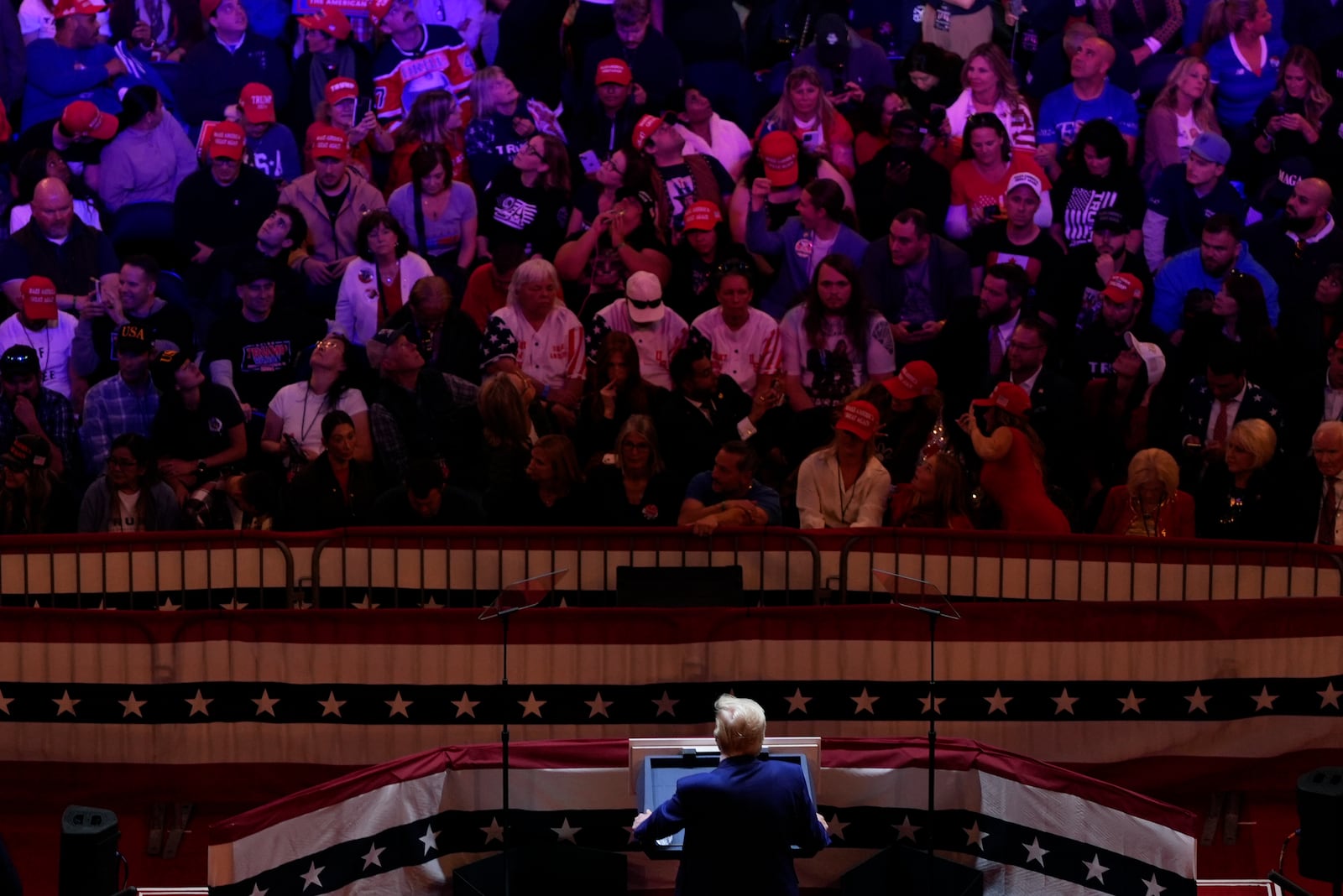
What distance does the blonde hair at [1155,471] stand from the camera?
1038 centimetres

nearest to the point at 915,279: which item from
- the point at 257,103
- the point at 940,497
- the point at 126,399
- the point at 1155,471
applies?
the point at 940,497

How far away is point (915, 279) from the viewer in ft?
43.1

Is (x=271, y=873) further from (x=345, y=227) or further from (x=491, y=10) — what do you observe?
(x=491, y=10)

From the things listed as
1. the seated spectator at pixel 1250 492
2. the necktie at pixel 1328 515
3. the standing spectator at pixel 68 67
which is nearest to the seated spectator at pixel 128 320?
the standing spectator at pixel 68 67

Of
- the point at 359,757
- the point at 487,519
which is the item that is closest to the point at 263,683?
the point at 359,757

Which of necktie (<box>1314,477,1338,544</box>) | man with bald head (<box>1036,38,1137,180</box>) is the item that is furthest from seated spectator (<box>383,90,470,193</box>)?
necktie (<box>1314,477,1338,544</box>)

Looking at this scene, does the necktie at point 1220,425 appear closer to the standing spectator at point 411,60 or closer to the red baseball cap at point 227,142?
the standing spectator at point 411,60

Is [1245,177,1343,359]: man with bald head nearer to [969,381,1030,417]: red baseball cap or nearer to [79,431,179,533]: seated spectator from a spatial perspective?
[969,381,1030,417]: red baseball cap

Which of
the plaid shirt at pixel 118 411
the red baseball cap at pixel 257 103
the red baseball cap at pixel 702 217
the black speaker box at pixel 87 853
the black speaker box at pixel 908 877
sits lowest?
the black speaker box at pixel 908 877

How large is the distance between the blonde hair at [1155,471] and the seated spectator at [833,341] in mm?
2635

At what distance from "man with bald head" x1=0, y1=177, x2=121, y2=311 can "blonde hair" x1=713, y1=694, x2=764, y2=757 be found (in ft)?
28.0

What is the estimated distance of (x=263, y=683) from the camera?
8758 millimetres

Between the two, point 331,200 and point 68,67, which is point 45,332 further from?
point 68,67

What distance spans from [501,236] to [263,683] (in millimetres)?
5726
